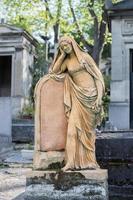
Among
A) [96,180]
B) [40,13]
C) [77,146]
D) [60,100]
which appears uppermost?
[40,13]

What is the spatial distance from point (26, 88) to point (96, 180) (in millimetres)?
15704

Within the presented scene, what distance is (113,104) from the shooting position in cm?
1539

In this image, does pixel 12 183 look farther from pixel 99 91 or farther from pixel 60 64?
pixel 99 91

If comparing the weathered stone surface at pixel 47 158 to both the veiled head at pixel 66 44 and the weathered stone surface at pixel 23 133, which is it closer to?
the veiled head at pixel 66 44

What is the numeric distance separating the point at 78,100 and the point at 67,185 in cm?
97

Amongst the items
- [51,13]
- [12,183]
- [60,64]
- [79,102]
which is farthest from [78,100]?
[51,13]

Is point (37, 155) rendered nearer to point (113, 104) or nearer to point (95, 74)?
point (95, 74)

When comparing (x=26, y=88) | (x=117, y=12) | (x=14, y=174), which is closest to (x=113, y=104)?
(x=117, y=12)

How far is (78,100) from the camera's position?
509cm

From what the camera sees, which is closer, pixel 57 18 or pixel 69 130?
pixel 69 130

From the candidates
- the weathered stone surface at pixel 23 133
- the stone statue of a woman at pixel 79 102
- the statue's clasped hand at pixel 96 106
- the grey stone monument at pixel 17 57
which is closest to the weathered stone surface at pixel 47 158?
the stone statue of a woman at pixel 79 102

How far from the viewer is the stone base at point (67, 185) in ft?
16.2

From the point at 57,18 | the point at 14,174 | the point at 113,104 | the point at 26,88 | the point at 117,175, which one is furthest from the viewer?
the point at 57,18

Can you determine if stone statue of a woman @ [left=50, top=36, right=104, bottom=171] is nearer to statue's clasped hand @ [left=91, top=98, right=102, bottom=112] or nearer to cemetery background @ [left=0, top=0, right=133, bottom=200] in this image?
statue's clasped hand @ [left=91, top=98, right=102, bottom=112]
